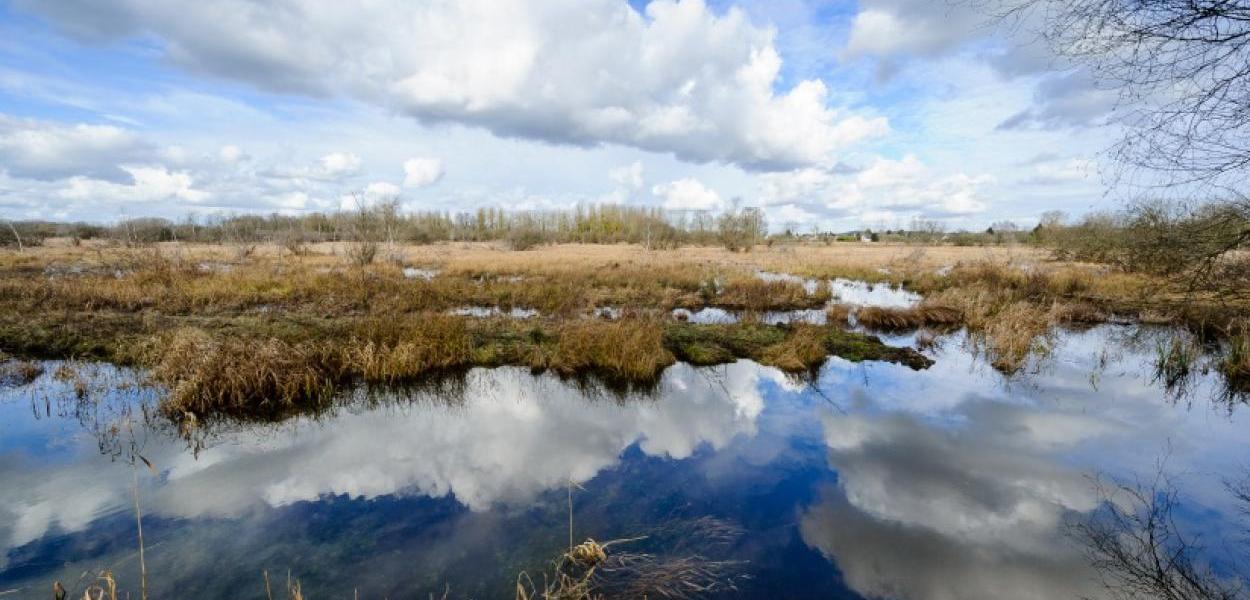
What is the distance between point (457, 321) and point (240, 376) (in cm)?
535

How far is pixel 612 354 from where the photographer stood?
42.1 ft

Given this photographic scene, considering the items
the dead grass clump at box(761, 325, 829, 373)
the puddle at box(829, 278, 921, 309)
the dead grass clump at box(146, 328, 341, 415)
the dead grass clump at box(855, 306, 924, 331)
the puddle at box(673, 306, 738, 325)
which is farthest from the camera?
the puddle at box(829, 278, 921, 309)

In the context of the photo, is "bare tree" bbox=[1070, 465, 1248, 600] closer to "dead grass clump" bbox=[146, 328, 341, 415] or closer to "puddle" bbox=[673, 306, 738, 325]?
"puddle" bbox=[673, 306, 738, 325]

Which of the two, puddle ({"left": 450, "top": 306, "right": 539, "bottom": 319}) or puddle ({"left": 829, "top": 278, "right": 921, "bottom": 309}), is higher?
puddle ({"left": 829, "top": 278, "right": 921, "bottom": 309})

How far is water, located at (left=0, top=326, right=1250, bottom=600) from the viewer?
221 inches

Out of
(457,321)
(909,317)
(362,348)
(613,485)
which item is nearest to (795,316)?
(909,317)

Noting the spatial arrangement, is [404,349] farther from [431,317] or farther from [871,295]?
[871,295]

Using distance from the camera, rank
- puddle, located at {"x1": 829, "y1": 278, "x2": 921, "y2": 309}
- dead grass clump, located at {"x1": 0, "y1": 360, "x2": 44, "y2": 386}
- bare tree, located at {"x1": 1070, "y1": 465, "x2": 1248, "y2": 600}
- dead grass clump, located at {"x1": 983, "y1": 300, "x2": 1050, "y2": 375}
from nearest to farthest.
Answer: bare tree, located at {"x1": 1070, "y1": 465, "x2": 1248, "y2": 600}, dead grass clump, located at {"x1": 0, "y1": 360, "x2": 44, "y2": 386}, dead grass clump, located at {"x1": 983, "y1": 300, "x2": 1050, "y2": 375}, puddle, located at {"x1": 829, "y1": 278, "x2": 921, "y2": 309}

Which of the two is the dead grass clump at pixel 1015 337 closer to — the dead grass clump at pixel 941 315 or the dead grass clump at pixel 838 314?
the dead grass clump at pixel 941 315

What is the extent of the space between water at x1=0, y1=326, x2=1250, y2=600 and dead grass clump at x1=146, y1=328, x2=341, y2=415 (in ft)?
2.59

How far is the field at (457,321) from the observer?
1092 cm

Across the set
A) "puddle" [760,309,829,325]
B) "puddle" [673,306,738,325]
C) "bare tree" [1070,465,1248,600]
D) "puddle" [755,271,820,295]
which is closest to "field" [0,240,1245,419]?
"puddle" [760,309,829,325]

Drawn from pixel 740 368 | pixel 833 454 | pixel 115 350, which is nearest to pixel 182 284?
pixel 115 350

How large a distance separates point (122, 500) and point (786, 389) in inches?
448
